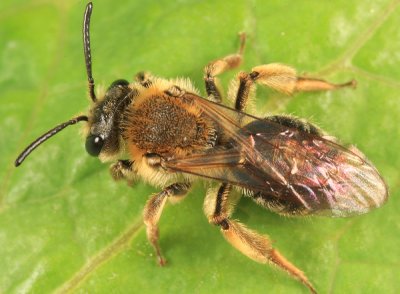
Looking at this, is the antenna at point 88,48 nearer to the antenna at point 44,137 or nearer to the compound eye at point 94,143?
the antenna at point 44,137

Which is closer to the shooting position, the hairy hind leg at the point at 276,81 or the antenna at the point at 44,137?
the antenna at the point at 44,137

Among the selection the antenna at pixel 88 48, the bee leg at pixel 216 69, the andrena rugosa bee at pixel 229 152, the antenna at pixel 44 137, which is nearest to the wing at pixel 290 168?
the andrena rugosa bee at pixel 229 152

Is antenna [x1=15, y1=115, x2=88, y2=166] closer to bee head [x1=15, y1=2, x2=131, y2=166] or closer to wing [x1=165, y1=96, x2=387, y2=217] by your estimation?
bee head [x1=15, y1=2, x2=131, y2=166]

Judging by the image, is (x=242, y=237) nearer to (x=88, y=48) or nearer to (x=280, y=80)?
(x=280, y=80)

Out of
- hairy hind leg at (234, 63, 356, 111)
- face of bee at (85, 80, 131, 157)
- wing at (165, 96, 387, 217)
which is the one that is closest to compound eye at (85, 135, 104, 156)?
face of bee at (85, 80, 131, 157)

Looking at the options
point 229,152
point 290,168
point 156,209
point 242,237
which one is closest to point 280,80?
point 229,152

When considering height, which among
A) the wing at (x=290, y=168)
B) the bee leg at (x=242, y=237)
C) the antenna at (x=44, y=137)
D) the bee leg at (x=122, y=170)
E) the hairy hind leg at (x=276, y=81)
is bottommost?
the bee leg at (x=242, y=237)
